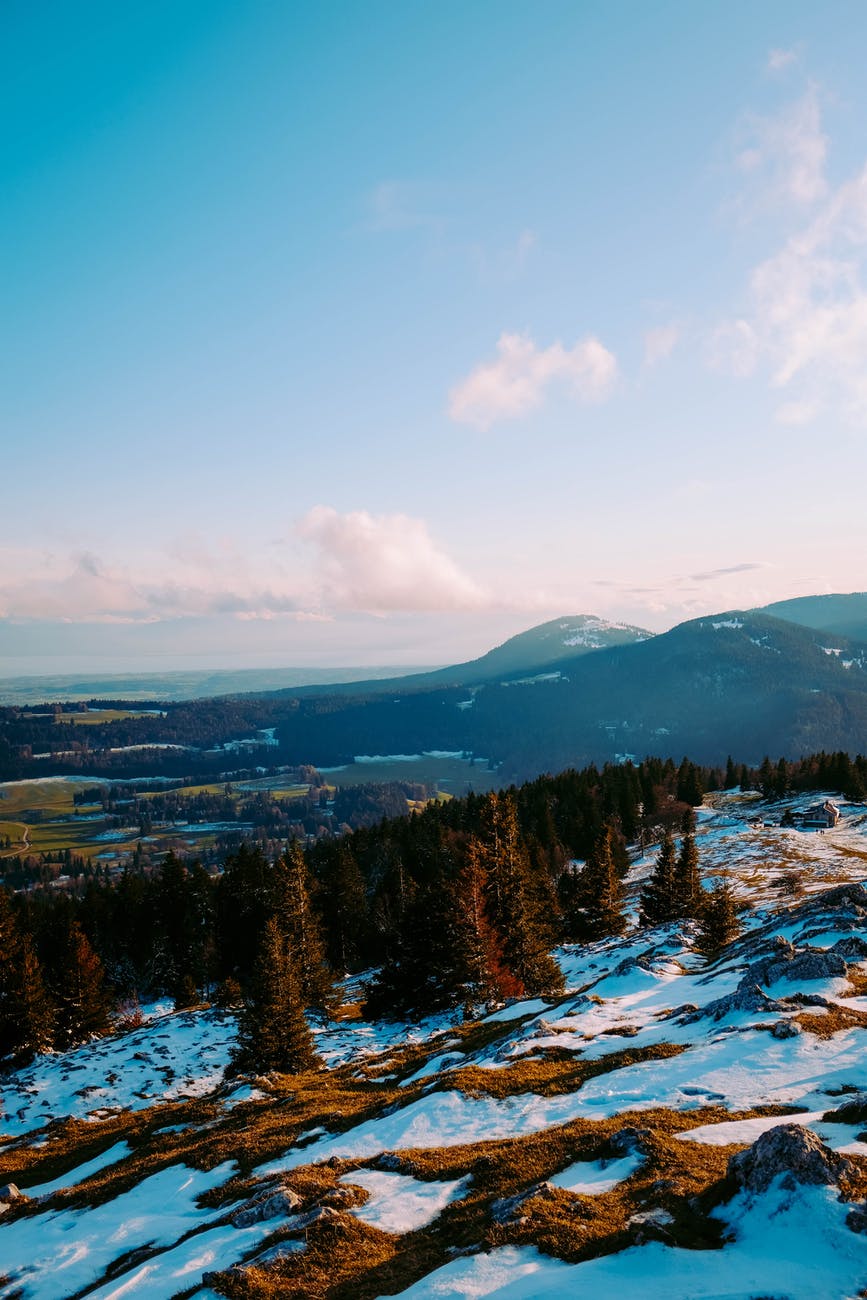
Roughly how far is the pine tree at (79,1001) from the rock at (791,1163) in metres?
61.0

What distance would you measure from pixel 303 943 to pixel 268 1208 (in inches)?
1576

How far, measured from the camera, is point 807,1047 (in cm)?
1906

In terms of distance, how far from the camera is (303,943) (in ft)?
171

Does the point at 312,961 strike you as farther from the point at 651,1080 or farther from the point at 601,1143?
the point at 601,1143

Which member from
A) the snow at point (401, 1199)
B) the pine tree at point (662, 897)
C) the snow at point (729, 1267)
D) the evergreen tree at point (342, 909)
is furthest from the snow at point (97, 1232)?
the evergreen tree at point (342, 909)

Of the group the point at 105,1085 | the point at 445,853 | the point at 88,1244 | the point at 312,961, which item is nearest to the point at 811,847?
the point at 445,853

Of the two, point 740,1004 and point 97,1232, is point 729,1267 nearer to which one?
point 740,1004

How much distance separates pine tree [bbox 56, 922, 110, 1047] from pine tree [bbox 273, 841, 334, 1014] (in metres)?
16.9

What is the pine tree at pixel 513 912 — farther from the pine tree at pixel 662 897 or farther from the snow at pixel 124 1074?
the snow at pixel 124 1074

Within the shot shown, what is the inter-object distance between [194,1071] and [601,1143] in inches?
1456

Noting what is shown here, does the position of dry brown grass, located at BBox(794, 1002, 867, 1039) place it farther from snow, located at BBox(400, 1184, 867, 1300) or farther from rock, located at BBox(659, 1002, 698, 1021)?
snow, located at BBox(400, 1184, 867, 1300)

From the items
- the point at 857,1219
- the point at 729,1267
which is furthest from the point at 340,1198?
the point at 857,1219

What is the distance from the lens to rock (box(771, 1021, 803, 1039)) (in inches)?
786

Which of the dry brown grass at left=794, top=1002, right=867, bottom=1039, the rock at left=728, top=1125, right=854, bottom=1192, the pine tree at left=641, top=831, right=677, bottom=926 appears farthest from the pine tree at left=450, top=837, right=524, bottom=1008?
the rock at left=728, top=1125, right=854, bottom=1192
